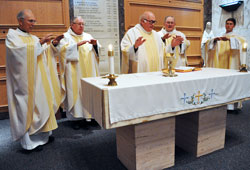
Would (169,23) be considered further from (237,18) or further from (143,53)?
(237,18)

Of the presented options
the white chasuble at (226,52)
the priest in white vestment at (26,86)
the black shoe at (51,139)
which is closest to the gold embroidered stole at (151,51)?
the priest in white vestment at (26,86)

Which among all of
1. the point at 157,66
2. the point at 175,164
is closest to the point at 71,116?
the point at 157,66

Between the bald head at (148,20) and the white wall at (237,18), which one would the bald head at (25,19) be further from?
the white wall at (237,18)

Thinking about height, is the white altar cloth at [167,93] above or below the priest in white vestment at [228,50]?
below

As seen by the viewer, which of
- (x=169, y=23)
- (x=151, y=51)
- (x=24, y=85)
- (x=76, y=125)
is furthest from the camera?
(x=169, y=23)

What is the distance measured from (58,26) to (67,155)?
2.75 meters

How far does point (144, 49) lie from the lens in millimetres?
3377

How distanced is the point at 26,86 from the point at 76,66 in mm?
1010

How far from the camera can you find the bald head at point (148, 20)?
3.28 meters

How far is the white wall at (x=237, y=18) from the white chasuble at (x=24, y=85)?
5062 millimetres

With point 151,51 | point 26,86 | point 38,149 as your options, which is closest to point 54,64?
point 26,86

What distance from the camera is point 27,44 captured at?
2748 millimetres

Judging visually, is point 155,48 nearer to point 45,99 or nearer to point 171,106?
point 171,106

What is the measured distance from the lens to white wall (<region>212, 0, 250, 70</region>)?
542 centimetres
